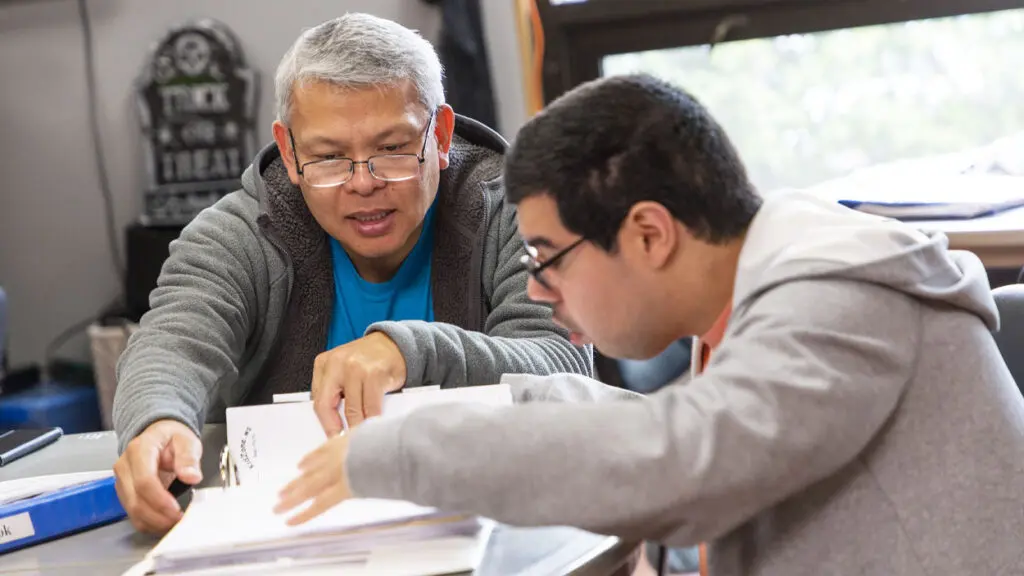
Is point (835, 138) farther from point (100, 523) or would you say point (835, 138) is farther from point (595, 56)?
point (100, 523)

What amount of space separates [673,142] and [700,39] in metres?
2.20

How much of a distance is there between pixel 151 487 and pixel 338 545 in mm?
268

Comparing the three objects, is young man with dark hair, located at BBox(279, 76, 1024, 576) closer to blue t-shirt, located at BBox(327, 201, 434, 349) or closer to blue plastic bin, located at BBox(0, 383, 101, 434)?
blue t-shirt, located at BBox(327, 201, 434, 349)

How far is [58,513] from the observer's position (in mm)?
1243

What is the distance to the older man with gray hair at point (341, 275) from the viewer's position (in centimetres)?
133

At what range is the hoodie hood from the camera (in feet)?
2.83

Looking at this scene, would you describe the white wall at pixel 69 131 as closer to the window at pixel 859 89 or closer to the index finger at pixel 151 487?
the window at pixel 859 89

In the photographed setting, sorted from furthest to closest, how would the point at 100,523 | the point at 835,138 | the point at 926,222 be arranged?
the point at 835,138
the point at 926,222
the point at 100,523

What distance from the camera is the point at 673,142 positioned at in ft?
3.16

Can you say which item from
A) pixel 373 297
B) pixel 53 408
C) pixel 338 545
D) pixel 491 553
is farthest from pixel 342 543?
pixel 53 408

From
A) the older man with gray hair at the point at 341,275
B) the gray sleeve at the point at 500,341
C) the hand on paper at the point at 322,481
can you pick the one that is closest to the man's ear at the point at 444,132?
the older man with gray hair at the point at 341,275

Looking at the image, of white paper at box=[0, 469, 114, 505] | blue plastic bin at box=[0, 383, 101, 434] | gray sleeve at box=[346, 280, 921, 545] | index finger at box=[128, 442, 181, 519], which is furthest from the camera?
blue plastic bin at box=[0, 383, 101, 434]

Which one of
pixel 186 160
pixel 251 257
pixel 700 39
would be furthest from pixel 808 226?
pixel 186 160

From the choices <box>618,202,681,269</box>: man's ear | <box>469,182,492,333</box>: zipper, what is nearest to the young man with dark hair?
<box>618,202,681,269</box>: man's ear
